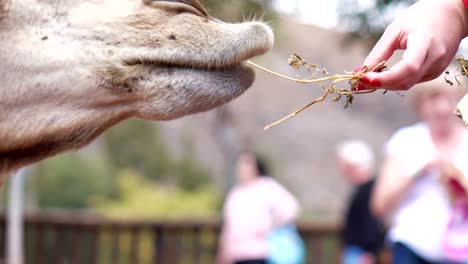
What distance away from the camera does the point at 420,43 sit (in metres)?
2.62

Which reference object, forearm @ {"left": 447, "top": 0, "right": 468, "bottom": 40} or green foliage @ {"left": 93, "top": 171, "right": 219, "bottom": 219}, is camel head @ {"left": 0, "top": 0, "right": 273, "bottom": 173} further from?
green foliage @ {"left": 93, "top": 171, "right": 219, "bottom": 219}

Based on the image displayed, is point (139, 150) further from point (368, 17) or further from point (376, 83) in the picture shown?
point (376, 83)

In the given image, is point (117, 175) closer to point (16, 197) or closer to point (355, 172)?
point (16, 197)

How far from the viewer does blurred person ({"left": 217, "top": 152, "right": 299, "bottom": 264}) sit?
9.01 meters

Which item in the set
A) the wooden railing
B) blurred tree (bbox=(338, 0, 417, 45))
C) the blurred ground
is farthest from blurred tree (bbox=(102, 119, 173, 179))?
blurred tree (bbox=(338, 0, 417, 45))

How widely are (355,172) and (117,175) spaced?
51.2 feet

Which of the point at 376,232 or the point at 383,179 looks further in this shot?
the point at 376,232

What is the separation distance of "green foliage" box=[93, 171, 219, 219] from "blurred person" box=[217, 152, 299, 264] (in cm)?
1082

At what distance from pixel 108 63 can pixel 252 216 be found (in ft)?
19.6

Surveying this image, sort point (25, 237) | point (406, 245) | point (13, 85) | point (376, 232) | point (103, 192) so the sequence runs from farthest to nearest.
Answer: point (103, 192)
point (25, 237)
point (376, 232)
point (406, 245)
point (13, 85)

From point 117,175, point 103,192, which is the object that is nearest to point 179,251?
point 103,192

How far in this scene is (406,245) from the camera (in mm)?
5691

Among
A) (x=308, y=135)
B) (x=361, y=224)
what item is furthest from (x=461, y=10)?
(x=308, y=135)

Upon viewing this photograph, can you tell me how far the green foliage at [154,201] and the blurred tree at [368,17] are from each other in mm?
Answer: 13487
